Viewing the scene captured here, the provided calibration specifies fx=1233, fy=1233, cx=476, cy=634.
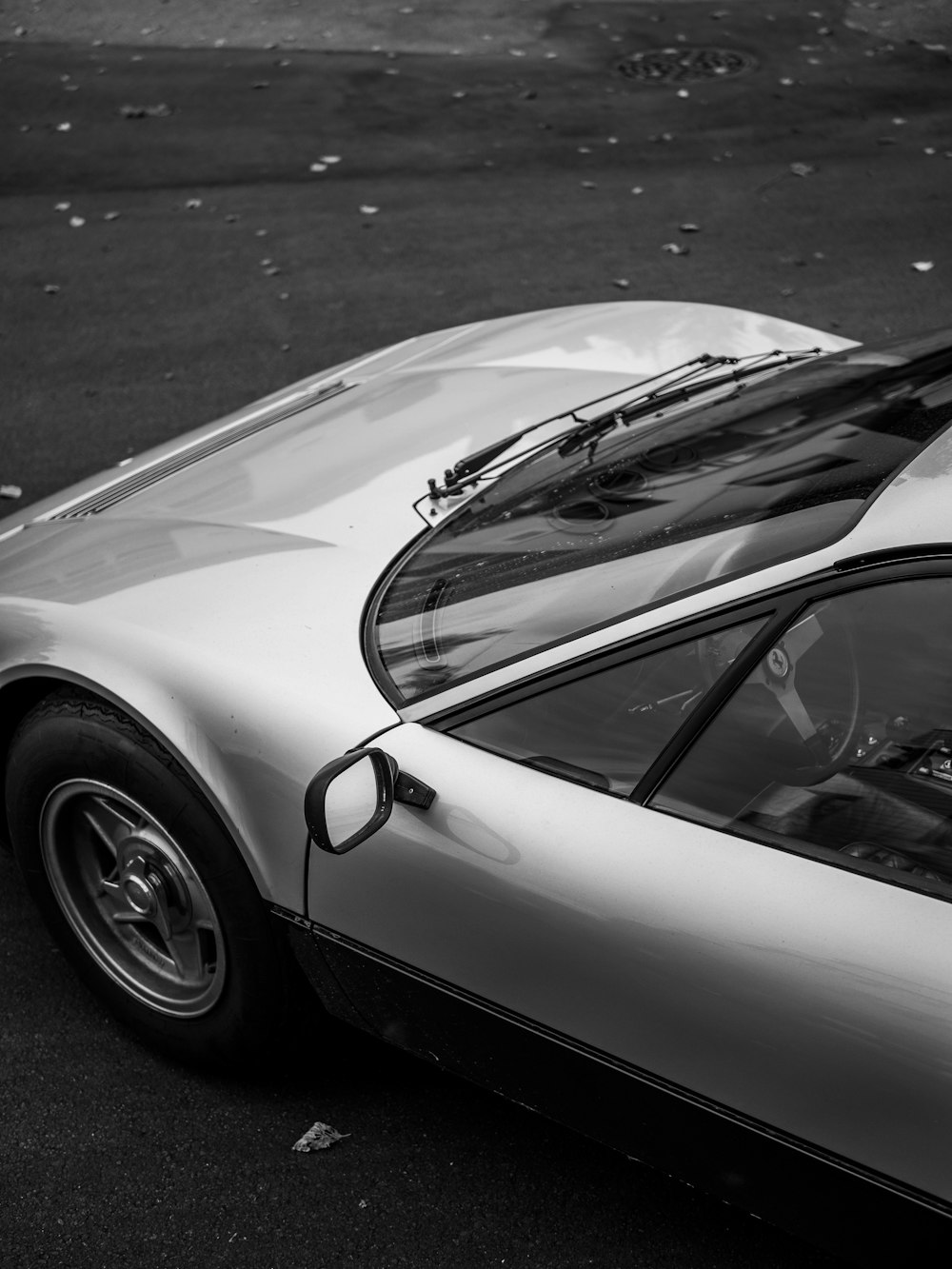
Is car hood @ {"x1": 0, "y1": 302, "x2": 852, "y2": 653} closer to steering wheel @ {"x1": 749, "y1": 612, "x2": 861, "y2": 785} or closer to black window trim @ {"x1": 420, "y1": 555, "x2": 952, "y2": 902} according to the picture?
black window trim @ {"x1": 420, "y1": 555, "x2": 952, "y2": 902}

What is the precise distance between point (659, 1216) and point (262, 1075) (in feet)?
2.82

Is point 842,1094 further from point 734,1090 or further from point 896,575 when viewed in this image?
point 896,575

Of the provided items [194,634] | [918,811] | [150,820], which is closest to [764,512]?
[918,811]

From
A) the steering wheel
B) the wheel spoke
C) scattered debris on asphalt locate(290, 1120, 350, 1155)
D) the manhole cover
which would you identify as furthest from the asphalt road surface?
the steering wheel

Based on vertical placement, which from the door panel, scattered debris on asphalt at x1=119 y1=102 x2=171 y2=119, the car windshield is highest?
scattered debris on asphalt at x1=119 y1=102 x2=171 y2=119

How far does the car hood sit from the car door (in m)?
0.47

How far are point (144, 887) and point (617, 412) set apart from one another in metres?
1.46

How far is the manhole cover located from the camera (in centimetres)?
919

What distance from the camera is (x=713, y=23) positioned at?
1029 cm

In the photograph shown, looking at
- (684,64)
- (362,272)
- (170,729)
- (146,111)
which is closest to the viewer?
(170,729)

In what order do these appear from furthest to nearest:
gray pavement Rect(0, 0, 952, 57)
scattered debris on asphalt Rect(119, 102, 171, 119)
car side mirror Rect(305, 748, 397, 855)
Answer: gray pavement Rect(0, 0, 952, 57) < scattered debris on asphalt Rect(119, 102, 171, 119) < car side mirror Rect(305, 748, 397, 855)

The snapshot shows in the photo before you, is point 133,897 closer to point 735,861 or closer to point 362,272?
point 735,861

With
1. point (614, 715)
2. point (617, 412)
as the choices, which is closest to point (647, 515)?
point (614, 715)

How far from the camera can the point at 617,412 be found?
281 cm
